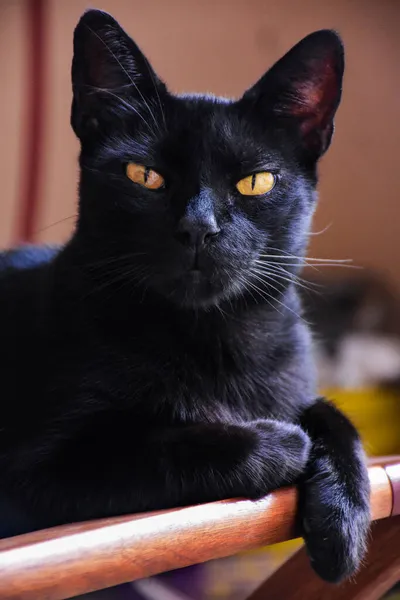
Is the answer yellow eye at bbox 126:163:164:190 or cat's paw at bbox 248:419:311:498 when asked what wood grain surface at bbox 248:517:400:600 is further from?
yellow eye at bbox 126:163:164:190

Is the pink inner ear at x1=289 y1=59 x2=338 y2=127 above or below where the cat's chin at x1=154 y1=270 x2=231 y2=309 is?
above

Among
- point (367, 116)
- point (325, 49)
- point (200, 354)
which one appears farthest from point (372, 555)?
point (367, 116)

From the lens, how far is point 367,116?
1933 mm

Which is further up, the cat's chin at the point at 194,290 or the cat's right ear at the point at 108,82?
the cat's right ear at the point at 108,82

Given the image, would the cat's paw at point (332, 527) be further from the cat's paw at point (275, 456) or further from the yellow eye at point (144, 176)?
the yellow eye at point (144, 176)

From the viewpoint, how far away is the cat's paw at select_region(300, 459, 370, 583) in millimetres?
649

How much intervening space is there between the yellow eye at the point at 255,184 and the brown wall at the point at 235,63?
113 cm

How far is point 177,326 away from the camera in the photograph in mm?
802

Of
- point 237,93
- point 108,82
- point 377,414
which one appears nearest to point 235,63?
point 237,93

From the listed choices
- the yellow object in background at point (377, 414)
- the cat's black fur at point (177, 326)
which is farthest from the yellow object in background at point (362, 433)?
the cat's black fur at point (177, 326)

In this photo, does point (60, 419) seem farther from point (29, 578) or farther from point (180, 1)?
point (180, 1)

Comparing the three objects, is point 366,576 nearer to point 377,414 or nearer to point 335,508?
point 335,508

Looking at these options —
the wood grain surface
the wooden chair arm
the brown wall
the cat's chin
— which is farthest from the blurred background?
the wooden chair arm

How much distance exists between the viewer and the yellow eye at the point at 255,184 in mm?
771
